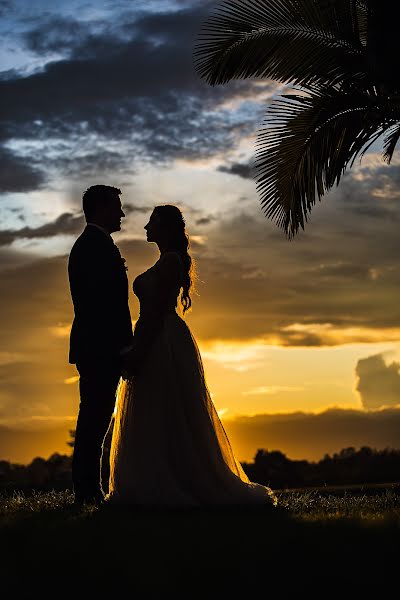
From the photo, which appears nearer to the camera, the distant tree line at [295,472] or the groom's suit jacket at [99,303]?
the groom's suit jacket at [99,303]

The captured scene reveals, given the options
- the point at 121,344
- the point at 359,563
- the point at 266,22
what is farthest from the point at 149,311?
the point at 266,22

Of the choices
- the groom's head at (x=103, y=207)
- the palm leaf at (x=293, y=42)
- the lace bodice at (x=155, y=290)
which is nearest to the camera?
the lace bodice at (x=155, y=290)

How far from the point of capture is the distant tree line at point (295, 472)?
16.4 m

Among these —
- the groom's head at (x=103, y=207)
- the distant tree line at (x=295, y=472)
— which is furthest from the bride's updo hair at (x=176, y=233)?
the distant tree line at (x=295, y=472)

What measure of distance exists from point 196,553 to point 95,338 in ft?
10.8

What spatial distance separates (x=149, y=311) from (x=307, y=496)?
3.30 metres

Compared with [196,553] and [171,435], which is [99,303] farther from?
[196,553]

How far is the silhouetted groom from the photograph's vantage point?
8852 millimetres

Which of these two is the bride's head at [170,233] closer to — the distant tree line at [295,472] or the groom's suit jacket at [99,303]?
the groom's suit jacket at [99,303]

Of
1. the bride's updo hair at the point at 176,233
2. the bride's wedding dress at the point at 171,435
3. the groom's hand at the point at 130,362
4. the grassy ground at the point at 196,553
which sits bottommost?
the grassy ground at the point at 196,553

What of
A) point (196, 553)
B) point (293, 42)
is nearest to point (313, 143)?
point (293, 42)

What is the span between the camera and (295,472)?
1717 centimetres

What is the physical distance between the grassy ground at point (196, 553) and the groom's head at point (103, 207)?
2.93 meters

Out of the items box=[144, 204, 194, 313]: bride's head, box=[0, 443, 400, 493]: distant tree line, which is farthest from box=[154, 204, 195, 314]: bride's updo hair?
box=[0, 443, 400, 493]: distant tree line
